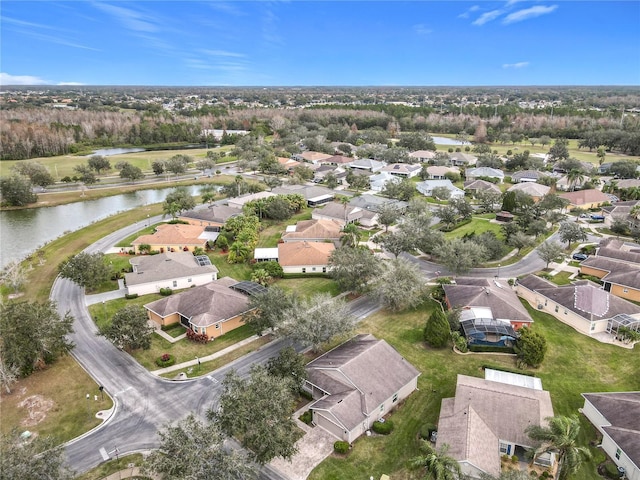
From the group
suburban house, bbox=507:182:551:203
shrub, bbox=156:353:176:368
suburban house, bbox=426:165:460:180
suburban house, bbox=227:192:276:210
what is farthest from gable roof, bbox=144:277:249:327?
suburban house, bbox=426:165:460:180

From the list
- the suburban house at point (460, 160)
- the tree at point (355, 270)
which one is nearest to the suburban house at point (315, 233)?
the tree at point (355, 270)

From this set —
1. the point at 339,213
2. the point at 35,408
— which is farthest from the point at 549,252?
the point at 35,408

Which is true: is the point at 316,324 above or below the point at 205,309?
above

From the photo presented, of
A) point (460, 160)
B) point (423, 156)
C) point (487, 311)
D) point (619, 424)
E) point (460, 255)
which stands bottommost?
point (619, 424)

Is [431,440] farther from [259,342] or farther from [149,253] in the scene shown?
[149,253]

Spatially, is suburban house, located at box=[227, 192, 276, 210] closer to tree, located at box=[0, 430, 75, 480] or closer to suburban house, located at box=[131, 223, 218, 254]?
suburban house, located at box=[131, 223, 218, 254]

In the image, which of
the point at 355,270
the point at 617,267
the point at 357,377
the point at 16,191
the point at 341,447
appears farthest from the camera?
the point at 16,191

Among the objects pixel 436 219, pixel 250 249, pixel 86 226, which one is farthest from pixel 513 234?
pixel 86 226

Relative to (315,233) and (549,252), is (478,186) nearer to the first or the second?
(549,252)
